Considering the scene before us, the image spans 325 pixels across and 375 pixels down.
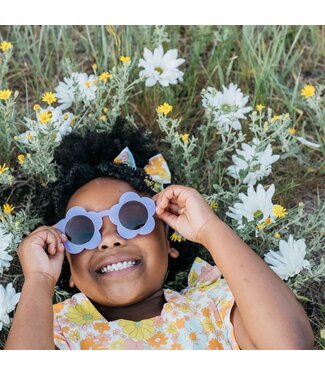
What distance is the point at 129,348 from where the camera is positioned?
209 centimetres

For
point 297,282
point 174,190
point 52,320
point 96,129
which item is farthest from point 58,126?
point 297,282

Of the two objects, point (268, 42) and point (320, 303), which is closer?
point (320, 303)

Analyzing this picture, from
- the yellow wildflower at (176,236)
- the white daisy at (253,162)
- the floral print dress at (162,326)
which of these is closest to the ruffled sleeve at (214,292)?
the floral print dress at (162,326)

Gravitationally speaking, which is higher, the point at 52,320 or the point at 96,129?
the point at 96,129

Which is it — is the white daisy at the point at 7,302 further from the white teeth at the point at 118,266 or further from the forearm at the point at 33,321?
the white teeth at the point at 118,266

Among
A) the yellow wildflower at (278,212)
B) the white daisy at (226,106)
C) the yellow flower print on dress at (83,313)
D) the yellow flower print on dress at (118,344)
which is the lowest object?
the yellow flower print on dress at (118,344)

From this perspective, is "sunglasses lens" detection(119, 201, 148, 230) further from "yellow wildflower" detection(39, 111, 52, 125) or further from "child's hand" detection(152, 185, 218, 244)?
"yellow wildflower" detection(39, 111, 52, 125)

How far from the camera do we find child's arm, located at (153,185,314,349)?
74.7 inches

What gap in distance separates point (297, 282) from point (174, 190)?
46 cm

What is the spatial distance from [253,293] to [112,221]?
47 centimetres

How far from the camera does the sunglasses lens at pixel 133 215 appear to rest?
2.16 meters

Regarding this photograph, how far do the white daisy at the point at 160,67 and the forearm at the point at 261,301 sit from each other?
0.81 meters

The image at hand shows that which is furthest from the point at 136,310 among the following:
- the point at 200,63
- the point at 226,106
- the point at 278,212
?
the point at 200,63
